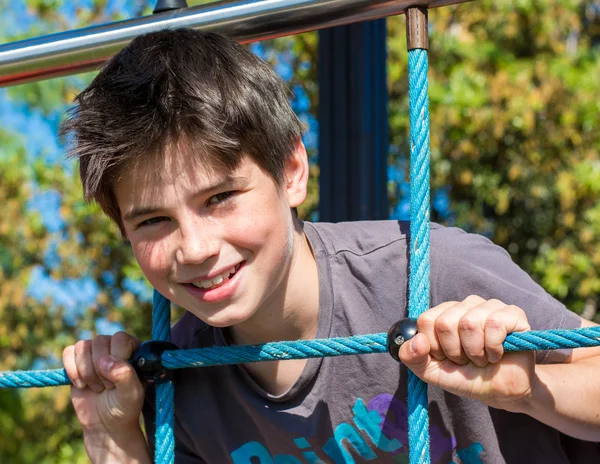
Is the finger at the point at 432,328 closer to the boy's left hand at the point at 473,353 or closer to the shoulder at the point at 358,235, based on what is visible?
the boy's left hand at the point at 473,353

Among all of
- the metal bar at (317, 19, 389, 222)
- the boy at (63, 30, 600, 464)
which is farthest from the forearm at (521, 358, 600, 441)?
the metal bar at (317, 19, 389, 222)

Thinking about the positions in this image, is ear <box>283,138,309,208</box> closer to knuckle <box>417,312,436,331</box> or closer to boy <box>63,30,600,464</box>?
boy <box>63,30,600,464</box>

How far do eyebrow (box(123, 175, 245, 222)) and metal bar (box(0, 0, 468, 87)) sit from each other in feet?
0.70

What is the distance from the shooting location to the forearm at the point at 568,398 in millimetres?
980

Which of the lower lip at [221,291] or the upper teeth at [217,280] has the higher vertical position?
the upper teeth at [217,280]

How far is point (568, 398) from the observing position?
3.27ft

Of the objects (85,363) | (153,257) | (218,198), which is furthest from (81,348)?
(218,198)

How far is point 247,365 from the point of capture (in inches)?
51.4

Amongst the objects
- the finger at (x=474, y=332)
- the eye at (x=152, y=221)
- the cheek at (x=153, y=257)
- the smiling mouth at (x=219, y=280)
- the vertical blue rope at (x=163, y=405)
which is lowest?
the vertical blue rope at (x=163, y=405)

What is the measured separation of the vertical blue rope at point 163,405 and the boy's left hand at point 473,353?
426mm

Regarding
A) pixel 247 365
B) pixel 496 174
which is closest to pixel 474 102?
pixel 496 174

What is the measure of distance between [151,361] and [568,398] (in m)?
0.56

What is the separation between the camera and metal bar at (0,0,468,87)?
3.52 feet

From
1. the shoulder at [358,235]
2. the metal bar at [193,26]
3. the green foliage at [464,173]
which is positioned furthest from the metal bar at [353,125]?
the green foliage at [464,173]
